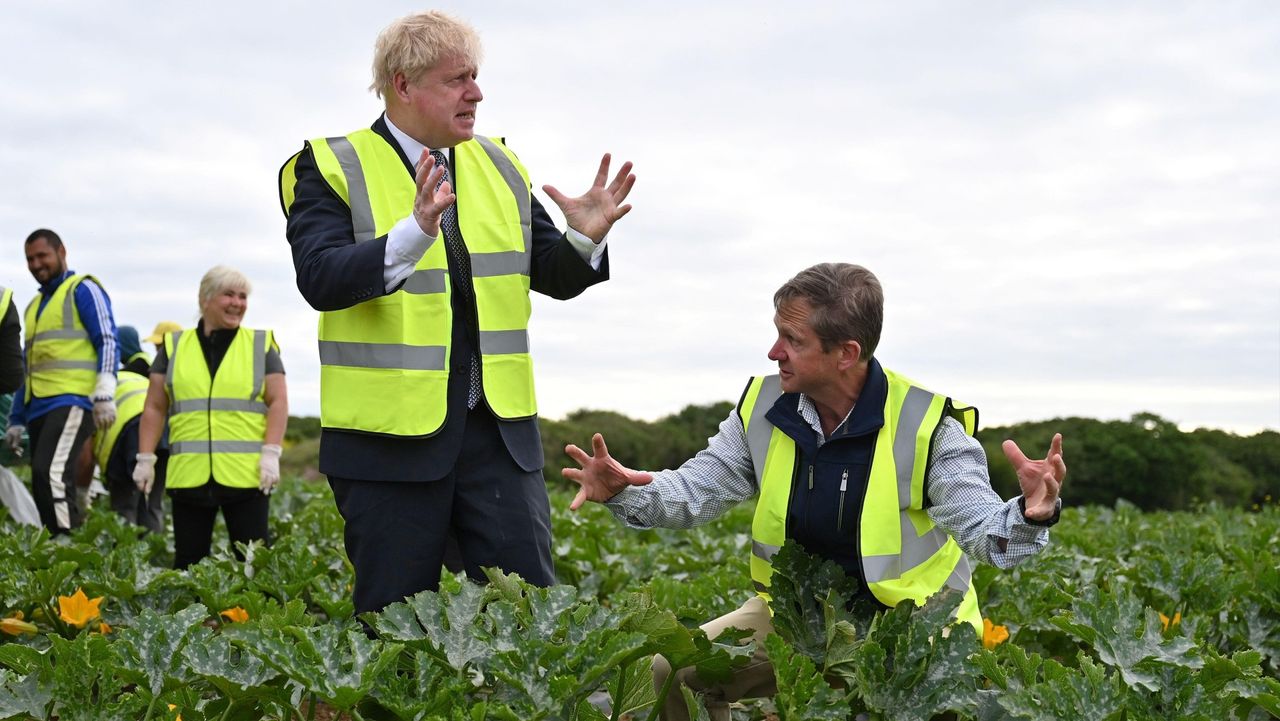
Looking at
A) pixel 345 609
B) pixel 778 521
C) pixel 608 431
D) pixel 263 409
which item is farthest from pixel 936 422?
pixel 608 431

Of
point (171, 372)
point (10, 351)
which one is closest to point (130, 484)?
point (10, 351)

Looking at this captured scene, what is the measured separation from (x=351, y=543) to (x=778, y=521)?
48.8 inches

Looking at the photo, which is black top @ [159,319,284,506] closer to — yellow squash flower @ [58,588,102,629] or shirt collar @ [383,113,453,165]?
yellow squash flower @ [58,588,102,629]

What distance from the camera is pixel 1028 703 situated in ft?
9.43

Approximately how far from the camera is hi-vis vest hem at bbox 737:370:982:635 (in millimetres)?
3518

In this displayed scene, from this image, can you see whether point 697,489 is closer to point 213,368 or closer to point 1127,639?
point 1127,639

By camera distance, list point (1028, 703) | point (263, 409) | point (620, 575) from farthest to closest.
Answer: point (263, 409)
point (620, 575)
point (1028, 703)

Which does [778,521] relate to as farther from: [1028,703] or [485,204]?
[485,204]

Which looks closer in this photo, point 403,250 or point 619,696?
point 619,696

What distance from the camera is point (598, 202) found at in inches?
153

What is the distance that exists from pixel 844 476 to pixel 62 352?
21.0ft

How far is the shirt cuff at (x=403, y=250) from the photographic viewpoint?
3.39 m

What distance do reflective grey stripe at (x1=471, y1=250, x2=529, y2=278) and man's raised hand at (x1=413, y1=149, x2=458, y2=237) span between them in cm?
38

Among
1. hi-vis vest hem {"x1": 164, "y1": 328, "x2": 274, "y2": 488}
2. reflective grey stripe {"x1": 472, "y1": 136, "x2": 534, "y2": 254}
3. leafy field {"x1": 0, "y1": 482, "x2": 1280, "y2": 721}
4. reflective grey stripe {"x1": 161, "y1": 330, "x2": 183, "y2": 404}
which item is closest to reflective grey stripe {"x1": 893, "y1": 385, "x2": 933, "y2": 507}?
leafy field {"x1": 0, "y1": 482, "x2": 1280, "y2": 721}
